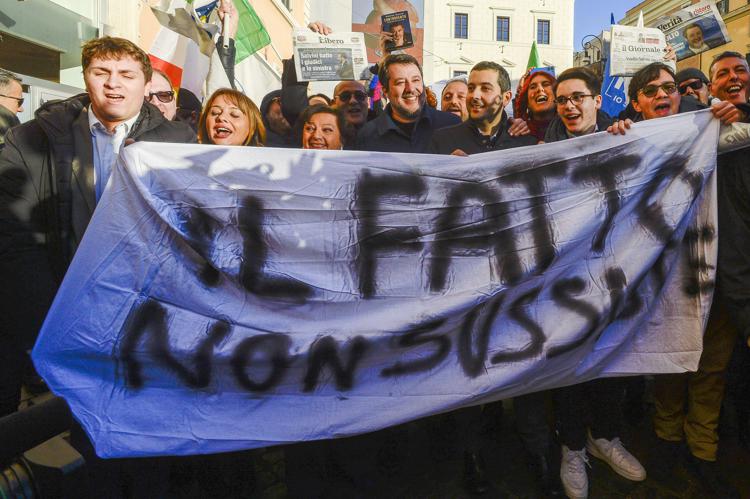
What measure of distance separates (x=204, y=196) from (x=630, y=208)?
5.52 ft

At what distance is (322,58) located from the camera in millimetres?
4562

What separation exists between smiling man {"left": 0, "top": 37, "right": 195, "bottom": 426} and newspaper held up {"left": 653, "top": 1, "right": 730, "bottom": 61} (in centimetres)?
524

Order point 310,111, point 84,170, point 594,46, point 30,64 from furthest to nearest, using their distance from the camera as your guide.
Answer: point 594,46
point 30,64
point 310,111
point 84,170

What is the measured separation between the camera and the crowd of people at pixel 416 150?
6.85ft

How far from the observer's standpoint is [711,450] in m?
2.49

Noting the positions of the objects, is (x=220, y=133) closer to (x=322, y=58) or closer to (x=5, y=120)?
(x=5, y=120)

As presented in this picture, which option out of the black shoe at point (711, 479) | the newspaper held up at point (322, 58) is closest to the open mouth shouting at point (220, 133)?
the newspaper held up at point (322, 58)

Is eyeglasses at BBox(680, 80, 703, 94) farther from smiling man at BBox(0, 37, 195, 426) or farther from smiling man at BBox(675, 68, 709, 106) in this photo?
smiling man at BBox(0, 37, 195, 426)

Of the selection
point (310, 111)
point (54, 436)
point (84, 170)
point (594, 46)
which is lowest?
point (54, 436)

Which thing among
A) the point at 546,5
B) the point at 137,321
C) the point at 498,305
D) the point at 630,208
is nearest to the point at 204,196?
the point at 137,321

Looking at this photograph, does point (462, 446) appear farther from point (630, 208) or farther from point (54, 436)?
point (54, 436)

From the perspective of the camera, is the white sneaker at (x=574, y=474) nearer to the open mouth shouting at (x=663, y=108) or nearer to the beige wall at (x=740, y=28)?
the open mouth shouting at (x=663, y=108)

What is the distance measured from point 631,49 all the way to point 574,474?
3911 millimetres

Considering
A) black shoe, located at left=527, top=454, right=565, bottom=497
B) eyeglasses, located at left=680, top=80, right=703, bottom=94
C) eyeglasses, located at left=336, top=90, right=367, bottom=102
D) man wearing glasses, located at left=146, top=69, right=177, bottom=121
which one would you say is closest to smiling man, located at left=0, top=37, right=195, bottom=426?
man wearing glasses, located at left=146, top=69, right=177, bottom=121
